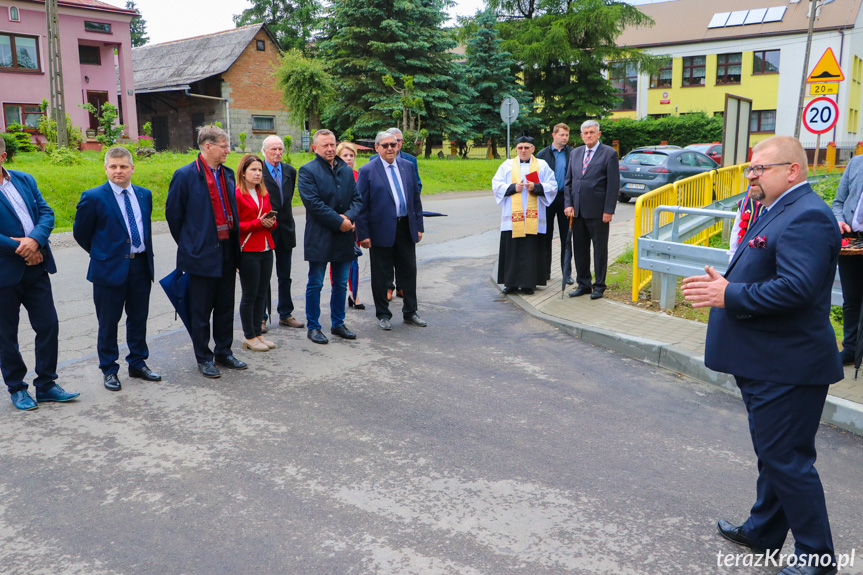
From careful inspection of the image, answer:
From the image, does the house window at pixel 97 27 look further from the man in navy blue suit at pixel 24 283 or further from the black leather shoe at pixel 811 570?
the black leather shoe at pixel 811 570

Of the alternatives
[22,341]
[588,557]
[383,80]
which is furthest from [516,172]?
[383,80]

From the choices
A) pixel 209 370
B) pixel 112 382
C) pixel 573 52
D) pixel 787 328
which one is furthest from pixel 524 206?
pixel 573 52

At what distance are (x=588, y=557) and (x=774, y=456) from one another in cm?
93

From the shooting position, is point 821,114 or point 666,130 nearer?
point 821,114

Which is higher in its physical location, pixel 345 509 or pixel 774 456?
pixel 774 456

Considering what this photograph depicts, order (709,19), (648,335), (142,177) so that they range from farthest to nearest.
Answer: (709,19) < (142,177) < (648,335)

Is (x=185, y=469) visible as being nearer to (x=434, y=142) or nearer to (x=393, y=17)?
(x=393, y=17)

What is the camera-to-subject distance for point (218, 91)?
41656 mm

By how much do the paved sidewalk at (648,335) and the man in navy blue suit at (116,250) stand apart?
4.16 meters

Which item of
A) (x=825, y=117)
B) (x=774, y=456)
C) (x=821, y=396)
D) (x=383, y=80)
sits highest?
(x=383, y=80)

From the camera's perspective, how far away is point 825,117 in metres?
13.4

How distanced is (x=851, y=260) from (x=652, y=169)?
567 inches

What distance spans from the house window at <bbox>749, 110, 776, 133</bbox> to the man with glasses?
1733 inches

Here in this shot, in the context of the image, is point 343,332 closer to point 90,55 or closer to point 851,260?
point 851,260
